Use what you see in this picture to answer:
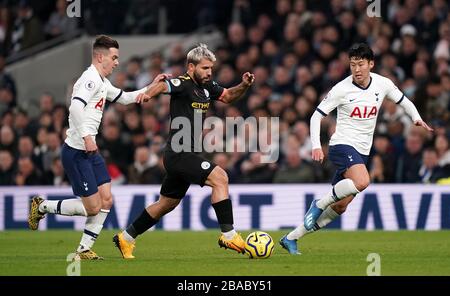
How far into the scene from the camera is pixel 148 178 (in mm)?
19344

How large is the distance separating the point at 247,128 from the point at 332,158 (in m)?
6.68

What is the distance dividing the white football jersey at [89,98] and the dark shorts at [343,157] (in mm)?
2503

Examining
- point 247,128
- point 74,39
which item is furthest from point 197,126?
point 74,39

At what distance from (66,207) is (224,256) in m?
1.79

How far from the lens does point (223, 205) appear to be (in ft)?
37.8

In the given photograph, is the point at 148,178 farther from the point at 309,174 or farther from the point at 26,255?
the point at 26,255

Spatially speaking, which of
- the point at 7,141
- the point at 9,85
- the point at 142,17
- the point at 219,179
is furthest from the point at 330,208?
the point at 142,17

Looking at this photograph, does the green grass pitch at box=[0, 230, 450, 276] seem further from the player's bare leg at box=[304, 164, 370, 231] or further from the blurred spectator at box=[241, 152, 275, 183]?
the blurred spectator at box=[241, 152, 275, 183]

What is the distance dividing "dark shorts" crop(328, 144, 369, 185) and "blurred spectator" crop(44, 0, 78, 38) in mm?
12493

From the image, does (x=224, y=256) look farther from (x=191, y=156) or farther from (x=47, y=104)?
(x=47, y=104)

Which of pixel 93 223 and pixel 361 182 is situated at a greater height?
pixel 361 182

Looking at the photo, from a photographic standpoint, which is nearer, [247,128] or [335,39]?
[247,128]

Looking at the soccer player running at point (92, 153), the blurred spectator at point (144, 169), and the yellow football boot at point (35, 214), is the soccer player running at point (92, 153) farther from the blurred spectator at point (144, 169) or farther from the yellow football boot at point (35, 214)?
the blurred spectator at point (144, 169)

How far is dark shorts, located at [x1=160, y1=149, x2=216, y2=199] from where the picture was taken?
11.5 m
